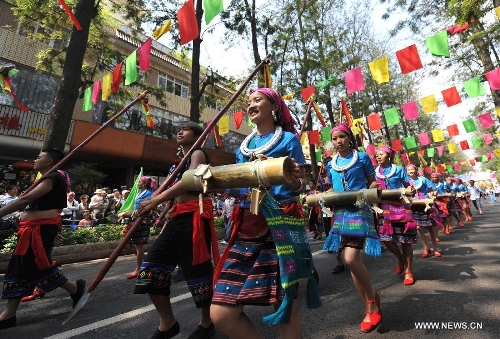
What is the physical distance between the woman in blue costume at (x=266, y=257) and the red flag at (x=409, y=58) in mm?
7149

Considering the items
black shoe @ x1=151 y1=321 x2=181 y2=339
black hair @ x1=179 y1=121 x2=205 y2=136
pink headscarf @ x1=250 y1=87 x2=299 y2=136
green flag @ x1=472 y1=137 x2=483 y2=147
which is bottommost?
black shoe @ x1=151 y1=321 x2=181 y2=339

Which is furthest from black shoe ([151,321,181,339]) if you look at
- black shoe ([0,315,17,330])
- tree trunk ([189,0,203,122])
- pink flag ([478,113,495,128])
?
pink flag ([478,113,495,128])

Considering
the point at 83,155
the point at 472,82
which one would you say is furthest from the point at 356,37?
the point at 83,155

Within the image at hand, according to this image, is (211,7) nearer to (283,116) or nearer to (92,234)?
(283,116)

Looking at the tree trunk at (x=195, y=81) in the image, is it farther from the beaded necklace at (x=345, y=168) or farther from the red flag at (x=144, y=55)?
the beaded necklace at (x=345, y=168)

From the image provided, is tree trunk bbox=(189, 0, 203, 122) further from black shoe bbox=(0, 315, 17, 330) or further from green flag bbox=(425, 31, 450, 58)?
black shoe bbox=(0, 315, 17, 330)

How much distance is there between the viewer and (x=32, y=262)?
3334 mm

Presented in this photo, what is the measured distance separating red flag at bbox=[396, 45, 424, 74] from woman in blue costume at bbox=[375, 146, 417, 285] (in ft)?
13.6

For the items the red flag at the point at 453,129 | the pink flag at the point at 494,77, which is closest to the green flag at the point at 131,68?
the pink flag at the point at 494,77

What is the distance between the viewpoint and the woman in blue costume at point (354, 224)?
9.31 feet

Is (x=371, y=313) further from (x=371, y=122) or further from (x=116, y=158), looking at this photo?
(x=116, y=158)

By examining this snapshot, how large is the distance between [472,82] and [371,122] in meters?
4.38

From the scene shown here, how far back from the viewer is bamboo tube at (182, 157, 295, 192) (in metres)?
1.43

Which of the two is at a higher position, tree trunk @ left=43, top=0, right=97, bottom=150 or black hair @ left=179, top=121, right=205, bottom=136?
tree trunk @ left=43, top=0, right=97, bottom=150
